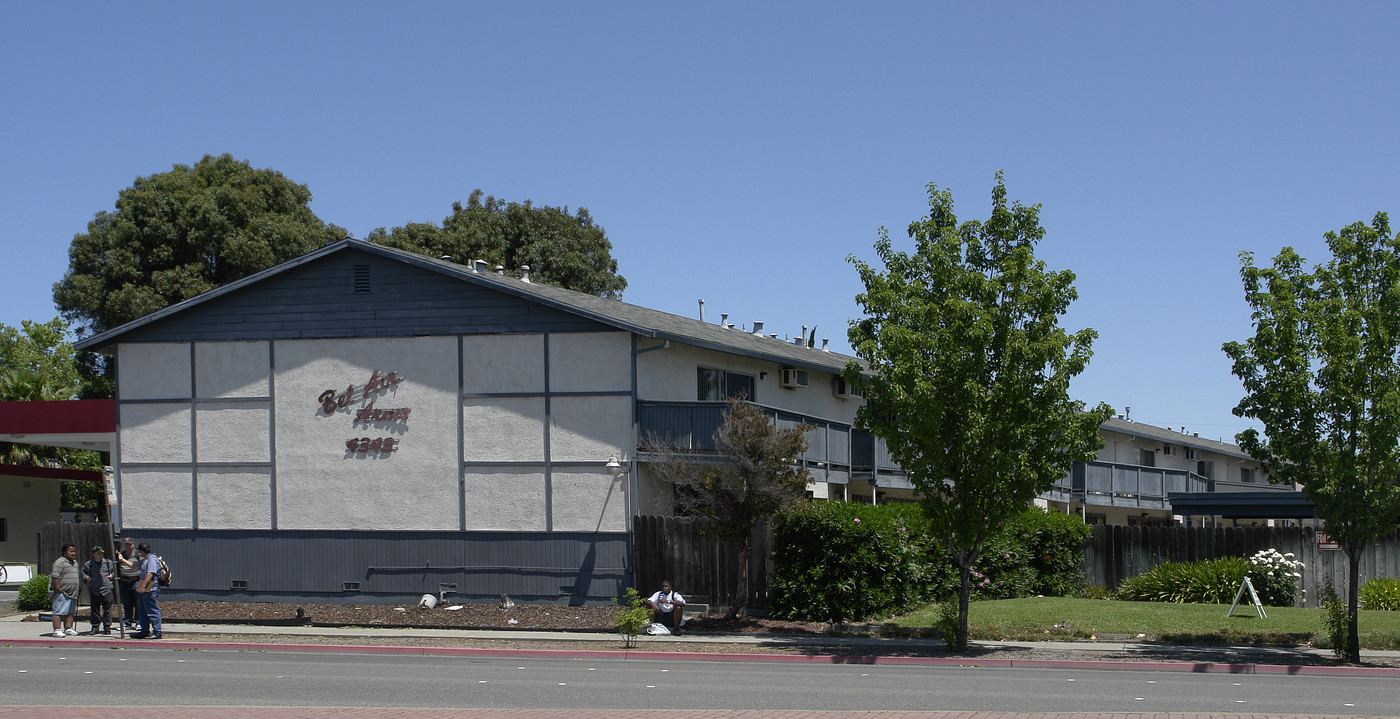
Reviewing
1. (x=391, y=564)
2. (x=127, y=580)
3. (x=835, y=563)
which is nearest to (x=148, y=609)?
(x=127, y=580)

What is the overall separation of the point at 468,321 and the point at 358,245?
2742mm

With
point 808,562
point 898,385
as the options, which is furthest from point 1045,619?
point 898,385

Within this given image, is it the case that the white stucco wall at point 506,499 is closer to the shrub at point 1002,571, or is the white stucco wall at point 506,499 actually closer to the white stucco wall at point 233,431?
the white stucco wall at point 233,431

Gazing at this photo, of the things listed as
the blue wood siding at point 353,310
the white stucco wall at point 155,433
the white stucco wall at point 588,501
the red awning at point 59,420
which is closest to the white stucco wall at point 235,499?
the white stucco wall at point 155,433

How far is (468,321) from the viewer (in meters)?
25.6

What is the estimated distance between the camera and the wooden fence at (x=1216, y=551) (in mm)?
26094

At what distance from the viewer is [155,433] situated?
88.3ft

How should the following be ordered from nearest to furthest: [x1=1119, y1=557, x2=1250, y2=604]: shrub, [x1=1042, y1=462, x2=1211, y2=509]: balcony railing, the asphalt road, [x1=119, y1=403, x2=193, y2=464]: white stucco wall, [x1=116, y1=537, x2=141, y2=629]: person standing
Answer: the asphalt road, [x1=116, y1=537, x2=141, y2=629]: person standing, [x1=1119, y1=557, x2=1250, y2=604]: shrub, [x1=119, y1=403, x2=193, y2=464]: white stucco wall, [x1=1042, y1=462, x2=1211, y2=509]: balcony railing

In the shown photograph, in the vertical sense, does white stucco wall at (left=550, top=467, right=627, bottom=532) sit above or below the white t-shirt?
above

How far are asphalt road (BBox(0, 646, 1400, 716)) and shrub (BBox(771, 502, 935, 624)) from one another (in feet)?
16.2

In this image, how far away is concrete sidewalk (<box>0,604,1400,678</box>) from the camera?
1814 cm

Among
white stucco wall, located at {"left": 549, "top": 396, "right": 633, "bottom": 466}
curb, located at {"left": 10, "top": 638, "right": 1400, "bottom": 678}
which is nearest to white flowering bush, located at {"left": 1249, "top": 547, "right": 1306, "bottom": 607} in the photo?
curb, located at {"left": 10, "top": 638, "right": 1400, "bottom": 678}

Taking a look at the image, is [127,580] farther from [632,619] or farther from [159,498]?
[632,619]

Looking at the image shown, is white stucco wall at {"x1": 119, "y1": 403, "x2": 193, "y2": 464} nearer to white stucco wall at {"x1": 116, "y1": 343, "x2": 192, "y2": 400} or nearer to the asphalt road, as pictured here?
white stucco wall at {"x1": 116, "y1": 343, "x2": 192, "y2": 400}
